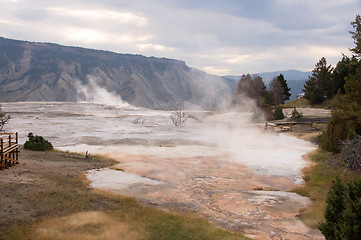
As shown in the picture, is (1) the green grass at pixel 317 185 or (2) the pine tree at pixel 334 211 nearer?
(2) the pine tree at pixel 334 211

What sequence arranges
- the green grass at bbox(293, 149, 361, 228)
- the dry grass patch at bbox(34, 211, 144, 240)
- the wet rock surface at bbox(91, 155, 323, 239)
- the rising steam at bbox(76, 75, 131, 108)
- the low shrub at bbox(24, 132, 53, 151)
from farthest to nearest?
1. the rising steam at bbox(76, 75, 131, 108)
2. the low shrub at bbox(24, 132, 53, 151)
3. the green grass at bbox(293, 149, 361, 228)
4. the wet rock surface at bbox(91, 155, 323, 239)
5. the dry grass patch at bbox(34, 211, 144, 240)

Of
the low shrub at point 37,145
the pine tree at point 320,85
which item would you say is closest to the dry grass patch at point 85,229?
the low shrub at point 37,145

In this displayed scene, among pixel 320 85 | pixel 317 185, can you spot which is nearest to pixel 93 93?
pixel 320 85

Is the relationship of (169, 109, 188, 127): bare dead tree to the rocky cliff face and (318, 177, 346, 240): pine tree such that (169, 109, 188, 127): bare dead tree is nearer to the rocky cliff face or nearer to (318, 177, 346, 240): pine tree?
(318, 177, 346, 240): pine tree

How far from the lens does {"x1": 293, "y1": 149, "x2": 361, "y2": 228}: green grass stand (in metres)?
11.4

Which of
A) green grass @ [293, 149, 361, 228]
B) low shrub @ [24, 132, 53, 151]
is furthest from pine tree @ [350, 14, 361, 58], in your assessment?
low shrub @ [24, 132, 53, 151]

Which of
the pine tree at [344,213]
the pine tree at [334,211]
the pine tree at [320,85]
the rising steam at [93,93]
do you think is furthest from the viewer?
the rising steam at [93,93]

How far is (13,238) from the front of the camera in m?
8.41

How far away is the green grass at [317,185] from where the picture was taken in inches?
448

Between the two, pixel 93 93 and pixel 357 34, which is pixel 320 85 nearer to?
pixel 357 34

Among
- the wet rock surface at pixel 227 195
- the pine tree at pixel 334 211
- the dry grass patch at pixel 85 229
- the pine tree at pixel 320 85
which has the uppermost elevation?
the pine tree at pixel 320 85

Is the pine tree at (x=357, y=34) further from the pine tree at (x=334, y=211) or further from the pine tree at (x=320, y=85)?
the pine tree at (x=320, y=85)

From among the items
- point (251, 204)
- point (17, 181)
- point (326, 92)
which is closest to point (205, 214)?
point (251, 204)

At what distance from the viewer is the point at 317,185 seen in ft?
52.0
